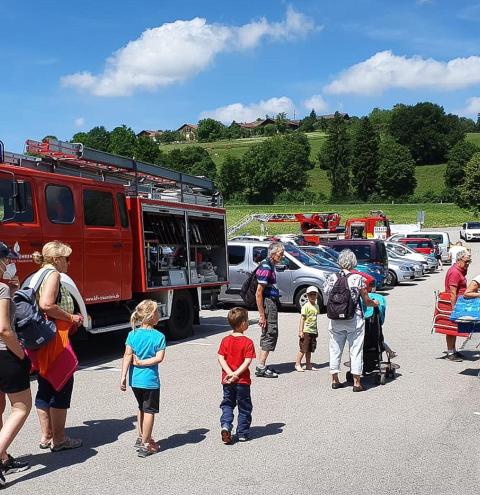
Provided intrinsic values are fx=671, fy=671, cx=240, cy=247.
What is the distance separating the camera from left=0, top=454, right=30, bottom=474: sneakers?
5.34 metres

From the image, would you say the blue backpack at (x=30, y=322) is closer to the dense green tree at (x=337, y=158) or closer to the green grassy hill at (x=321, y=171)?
the dense green tree at (x=337, y=158)

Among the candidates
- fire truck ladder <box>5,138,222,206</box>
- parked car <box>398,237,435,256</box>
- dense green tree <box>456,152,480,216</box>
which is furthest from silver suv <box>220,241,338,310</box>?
dense green tree <box>456,152,480,216</box>

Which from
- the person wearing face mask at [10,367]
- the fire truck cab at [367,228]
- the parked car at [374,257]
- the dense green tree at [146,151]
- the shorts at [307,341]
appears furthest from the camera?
the dense green tree at [146,151]

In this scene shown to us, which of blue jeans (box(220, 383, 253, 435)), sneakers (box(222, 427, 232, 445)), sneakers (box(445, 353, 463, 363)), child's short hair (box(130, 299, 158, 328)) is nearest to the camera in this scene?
child's short hair (box(130, 299, 158, 328))

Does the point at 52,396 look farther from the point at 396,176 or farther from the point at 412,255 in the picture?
the point at 396,176

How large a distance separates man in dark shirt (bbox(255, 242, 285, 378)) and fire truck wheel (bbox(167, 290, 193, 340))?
3.58 m

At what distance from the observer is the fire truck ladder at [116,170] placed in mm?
9727

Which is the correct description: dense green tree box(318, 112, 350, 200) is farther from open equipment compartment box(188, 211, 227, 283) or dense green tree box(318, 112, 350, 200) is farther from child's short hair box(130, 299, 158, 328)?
child's short hair box(130, 299, 158, 328)

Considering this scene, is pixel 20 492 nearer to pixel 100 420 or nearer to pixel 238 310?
pixel 100 420

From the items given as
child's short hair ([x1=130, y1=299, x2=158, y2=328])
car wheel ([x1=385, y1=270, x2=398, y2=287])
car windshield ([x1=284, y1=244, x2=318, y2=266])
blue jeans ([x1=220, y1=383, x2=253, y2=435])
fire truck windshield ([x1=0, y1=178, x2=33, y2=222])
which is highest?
fire truck windshield ([x1=0, y1=178, x2=33, y2=222])

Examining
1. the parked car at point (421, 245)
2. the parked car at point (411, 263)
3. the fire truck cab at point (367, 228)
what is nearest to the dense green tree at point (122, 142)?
the fire truck cab at point (367, 228)

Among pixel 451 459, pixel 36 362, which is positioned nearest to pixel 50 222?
pixel 36 362

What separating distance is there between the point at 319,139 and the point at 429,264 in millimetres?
118540

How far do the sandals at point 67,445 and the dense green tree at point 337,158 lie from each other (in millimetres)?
106581
